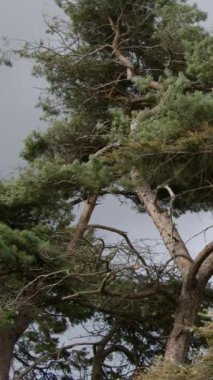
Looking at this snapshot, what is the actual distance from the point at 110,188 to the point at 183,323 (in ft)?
7.32

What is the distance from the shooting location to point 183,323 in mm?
8359

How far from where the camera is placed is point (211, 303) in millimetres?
10289

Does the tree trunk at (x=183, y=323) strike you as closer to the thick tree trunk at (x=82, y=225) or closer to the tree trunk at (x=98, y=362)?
the thick tree trunk at (x=82, y=225)

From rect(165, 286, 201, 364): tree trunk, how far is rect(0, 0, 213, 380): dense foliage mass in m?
0.01

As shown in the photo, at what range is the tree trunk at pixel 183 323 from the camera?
8.26m

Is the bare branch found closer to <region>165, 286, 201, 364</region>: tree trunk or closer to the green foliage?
<region>165, 286, 201, 364</region>: tree trunk

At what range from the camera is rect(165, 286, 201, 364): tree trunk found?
8258 millimetres

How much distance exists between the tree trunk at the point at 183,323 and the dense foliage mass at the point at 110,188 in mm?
14

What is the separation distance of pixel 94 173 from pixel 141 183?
84 cm

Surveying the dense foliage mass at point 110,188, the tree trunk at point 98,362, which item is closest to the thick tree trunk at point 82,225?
the dense foliage mass at point 110,188

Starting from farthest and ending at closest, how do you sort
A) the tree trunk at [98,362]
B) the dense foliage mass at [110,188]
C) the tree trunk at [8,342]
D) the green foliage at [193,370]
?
the tree trunk at [98,362], the tree trunk at [8,342], the dense foliage mass at [110,188], the green foliage at [193,370]

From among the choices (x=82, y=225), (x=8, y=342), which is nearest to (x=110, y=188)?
(x=82, y=225)

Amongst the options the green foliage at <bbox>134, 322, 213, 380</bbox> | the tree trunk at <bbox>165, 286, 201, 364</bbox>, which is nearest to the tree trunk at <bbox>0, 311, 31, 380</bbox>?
the tree trunk at <bbox>165, 286, 201, 364</bbox>

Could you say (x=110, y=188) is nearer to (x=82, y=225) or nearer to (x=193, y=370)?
(x=82, y=225)
